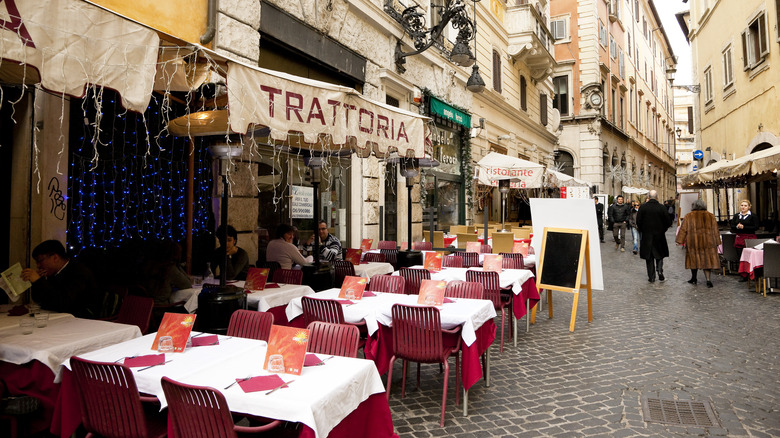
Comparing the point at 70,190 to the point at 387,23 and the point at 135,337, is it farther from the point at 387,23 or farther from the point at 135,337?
the point at 387,23

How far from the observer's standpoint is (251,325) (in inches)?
144

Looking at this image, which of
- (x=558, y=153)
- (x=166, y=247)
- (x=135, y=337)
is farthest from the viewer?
(x=558, y=153)

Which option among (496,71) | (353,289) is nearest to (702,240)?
(353,289)

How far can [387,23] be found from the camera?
11203 millimetres

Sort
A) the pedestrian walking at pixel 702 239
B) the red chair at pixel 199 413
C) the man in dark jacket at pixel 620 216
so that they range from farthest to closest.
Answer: the man in dark jacket at pixel 620 216, the pedestrian walking at pixel 702 239, the red chair at pixel 199 413

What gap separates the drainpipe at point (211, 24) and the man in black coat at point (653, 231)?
8.96m

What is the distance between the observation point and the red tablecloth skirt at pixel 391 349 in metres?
3.89

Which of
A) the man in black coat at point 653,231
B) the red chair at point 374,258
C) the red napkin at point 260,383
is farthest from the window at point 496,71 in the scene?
the red napkin at point 260,383

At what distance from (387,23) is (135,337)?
951 centimetres

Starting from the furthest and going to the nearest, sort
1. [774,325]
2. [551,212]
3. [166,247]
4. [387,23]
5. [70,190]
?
[387,23] < [551,212] < [774,325] < [70,190] < [166,247]

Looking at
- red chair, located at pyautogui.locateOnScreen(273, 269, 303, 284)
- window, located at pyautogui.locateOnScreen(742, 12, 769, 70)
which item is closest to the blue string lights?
red chair, located at pyautogui.locateOnScreen(273, 269, 303, 284)

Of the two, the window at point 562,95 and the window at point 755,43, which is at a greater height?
the window at point 562,95

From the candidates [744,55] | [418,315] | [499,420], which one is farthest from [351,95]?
[744,55]

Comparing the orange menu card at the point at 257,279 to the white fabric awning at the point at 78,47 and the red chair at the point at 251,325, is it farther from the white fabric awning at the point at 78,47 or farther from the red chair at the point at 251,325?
the white fabric awning at the point at 78,47
